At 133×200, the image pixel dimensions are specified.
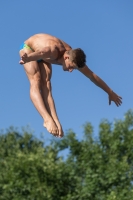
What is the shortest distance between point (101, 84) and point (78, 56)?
3.14 feet

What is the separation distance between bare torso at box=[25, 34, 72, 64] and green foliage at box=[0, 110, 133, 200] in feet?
47.7

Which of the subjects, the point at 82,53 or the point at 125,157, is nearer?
the point at 82,53

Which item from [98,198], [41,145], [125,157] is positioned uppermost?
[41,145]

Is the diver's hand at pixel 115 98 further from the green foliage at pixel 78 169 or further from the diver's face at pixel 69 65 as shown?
the green foliage at pixel 78 169

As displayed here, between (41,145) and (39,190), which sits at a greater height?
(41,145)

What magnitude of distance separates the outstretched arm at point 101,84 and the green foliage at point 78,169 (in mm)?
13564

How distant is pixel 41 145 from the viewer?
26.3 meters

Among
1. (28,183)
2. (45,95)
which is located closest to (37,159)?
(28,183)

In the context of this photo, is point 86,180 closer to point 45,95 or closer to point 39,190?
point 39,190

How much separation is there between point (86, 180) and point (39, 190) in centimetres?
189

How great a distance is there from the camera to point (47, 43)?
732cm

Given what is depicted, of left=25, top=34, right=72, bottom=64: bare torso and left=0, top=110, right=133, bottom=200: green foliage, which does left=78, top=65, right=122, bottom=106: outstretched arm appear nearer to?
left=25, top=34, right=72, bottom=64: bare torso

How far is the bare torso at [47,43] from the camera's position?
7.32m

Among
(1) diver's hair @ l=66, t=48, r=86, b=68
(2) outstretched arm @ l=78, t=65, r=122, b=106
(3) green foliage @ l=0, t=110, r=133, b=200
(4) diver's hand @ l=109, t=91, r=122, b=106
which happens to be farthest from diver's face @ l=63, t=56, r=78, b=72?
(3) green foliage @ l=0, t=110, r=133, b=200
